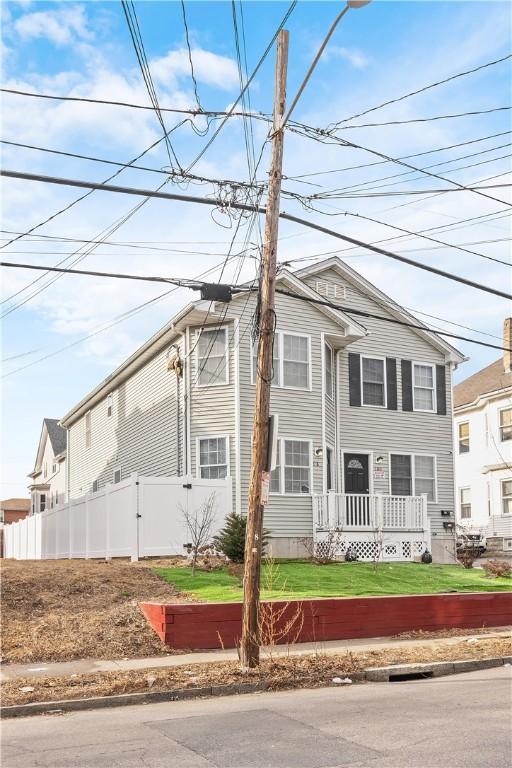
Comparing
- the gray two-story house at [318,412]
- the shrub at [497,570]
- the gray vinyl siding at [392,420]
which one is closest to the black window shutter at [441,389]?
the gray two-story house at [318,412]

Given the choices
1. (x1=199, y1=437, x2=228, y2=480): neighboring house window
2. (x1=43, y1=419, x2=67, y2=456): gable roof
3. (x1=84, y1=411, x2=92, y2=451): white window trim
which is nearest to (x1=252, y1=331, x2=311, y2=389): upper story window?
(x1=199, y1=437, x2=228, y2=480): neighboring house window

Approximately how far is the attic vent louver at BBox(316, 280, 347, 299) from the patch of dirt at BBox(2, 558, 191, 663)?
12.6m

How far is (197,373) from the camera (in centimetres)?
2531

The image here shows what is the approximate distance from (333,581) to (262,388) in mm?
7674

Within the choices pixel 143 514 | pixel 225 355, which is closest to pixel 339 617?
pixel 143 514

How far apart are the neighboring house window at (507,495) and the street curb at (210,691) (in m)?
26.0

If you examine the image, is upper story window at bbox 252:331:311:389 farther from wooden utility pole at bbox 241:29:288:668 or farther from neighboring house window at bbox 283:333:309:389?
wooden utility pole at bbox 241:29:288:668

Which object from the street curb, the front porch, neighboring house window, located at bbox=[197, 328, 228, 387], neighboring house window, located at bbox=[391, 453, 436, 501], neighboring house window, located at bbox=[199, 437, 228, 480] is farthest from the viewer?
neighboring house window, located at bbox=[391, 453, 436, 501]

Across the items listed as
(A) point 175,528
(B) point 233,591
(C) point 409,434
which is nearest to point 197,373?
(A) point 175,528

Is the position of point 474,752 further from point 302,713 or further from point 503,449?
point 503,449

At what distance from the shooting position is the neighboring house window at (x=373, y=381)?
2870 centimetres

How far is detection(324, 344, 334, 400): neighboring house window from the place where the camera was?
2723 cm

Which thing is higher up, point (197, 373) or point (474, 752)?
point (197, 373)

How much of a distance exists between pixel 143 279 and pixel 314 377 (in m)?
12.8
